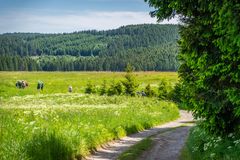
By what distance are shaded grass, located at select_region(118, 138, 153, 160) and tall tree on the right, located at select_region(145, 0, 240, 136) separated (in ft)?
Result: 23.7

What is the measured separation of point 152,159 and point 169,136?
12.1 metres

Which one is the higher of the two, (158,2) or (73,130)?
(158,2)

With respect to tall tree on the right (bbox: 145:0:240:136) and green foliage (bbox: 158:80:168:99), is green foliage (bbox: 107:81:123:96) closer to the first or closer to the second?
green foliage (bbox: 158:80:168:99)

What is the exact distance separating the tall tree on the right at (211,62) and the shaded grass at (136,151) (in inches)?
285

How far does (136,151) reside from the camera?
23.8 meters

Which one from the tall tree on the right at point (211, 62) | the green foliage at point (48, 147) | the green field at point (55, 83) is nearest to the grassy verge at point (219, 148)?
the tall tree on the right at point (211, 62)

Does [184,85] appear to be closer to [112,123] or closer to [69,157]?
[69,157]

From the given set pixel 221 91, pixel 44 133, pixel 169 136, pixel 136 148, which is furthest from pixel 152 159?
pixel 169 136

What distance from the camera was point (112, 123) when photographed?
32.0 metres

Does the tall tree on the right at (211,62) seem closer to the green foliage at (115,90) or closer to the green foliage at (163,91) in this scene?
the green foliage at (115,90)

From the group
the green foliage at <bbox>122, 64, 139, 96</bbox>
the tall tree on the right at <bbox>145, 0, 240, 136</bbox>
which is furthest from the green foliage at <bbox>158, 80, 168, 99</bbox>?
the tall tree on the right at <bbox>145, 0, 240, 136</bbox>

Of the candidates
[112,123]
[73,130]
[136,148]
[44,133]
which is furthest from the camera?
[112,123]

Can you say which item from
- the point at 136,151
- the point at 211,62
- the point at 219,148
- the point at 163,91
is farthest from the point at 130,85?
the point at 211,62

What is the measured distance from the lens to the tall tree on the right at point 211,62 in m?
10.9
